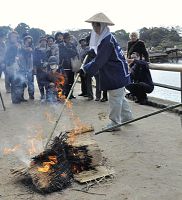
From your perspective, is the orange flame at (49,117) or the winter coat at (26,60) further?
the winter coat at (26,60)

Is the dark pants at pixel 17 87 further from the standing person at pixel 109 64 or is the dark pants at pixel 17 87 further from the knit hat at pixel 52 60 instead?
the standing person at pixel 109 64

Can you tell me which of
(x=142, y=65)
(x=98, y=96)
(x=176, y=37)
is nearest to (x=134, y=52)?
(x=142, y=65)

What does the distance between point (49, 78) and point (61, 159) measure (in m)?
5.87

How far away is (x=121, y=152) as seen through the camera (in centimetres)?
561

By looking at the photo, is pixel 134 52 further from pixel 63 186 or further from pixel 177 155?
pixel 63 186

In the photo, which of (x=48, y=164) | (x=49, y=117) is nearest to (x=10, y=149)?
(x=48, y=164)

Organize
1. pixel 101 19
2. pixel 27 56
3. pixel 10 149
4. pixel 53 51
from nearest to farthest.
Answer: pixel 10 149 < pixel 101 19 < pixel 53 51 < pixel 27 56

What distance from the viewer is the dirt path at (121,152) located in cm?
419

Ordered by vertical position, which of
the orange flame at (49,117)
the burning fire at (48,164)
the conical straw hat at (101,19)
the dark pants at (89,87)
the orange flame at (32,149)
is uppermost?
the conical straw hat at (101,19)

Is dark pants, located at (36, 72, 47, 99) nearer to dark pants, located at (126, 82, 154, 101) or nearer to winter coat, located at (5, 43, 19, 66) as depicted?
winter coat, located at (5, 43, 19, 66)

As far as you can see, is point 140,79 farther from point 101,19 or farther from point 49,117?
point 101,19

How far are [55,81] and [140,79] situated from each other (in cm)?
241

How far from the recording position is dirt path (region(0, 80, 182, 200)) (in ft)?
13.8

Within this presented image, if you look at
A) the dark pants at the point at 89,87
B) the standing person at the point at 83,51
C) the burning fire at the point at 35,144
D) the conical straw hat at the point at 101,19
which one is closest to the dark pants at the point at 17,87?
the standing person at the point at 83,51
